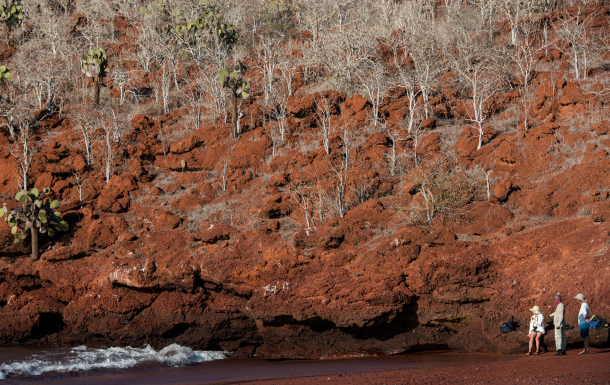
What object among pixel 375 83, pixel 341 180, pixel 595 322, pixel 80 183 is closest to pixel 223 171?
pixel 341 180

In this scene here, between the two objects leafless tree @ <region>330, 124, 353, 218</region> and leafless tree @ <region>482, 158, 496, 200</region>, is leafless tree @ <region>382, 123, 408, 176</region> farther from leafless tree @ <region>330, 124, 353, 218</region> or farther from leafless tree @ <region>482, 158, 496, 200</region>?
leafless tree @ <region>482, 158, 496, 200</region>

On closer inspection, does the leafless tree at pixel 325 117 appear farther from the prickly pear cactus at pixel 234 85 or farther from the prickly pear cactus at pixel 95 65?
the prickly pear cactus at pixel 95 65

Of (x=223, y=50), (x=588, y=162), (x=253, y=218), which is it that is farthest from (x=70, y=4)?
(x=588, y=162)

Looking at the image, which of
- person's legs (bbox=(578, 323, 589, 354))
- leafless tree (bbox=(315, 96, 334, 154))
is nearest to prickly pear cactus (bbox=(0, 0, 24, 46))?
leafless tree (bbox=(315, 96, 334, 154))

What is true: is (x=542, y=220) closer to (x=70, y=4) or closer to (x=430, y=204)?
(x=430, y=204)

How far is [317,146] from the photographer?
752 inches

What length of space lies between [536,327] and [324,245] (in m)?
5.28

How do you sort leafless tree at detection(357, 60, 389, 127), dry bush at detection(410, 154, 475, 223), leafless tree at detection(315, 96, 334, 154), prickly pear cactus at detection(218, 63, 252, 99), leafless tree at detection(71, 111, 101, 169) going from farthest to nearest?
1. prickly pear cactus at detection(218, 63, 252, 99)
2. leafless tree at detection(357, 60, 389, 127)
3. leafless tree at detection(71, 111, 101, 169)
4. leafless tree at detection(315, 96, 334, 154)
5. dry bush at detection(410, 154, 475, 223)

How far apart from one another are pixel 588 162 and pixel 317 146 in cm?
908

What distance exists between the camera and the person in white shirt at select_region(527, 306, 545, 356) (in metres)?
9.84

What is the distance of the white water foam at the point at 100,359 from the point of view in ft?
36.0

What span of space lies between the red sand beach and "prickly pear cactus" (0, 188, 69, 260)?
9.00 meters

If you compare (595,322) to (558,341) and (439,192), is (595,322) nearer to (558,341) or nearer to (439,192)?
(558,341)

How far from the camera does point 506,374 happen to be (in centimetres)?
785
